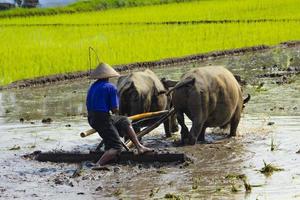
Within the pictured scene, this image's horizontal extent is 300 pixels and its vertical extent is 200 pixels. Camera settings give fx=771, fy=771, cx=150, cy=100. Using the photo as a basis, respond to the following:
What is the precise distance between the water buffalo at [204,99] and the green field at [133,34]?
8033 mm

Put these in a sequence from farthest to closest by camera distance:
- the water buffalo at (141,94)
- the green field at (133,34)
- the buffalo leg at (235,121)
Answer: the green field at (133,34)
the buffalo leg at (235,121)
the water buffalo at (141,94)

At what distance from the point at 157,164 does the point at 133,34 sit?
55.6ft

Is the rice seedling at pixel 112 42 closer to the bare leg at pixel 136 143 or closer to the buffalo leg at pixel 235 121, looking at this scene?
the buffalo leg at pixel 235 121

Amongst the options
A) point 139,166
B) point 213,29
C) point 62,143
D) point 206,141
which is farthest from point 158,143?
point 213,29

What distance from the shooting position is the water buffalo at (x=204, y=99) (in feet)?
29.3

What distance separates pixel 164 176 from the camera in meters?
7.46

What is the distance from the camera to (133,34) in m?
24.6

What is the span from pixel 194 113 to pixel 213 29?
57.8 feet

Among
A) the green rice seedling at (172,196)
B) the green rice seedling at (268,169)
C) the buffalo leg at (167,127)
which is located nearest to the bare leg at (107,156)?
the green rice seedling at (172,196)

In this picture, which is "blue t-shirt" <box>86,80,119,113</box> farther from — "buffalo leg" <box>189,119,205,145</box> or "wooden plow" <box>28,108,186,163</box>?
"buffalo leg" <box>189,119,205,145</box>

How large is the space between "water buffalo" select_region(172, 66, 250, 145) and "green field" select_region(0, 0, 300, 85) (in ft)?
26.4

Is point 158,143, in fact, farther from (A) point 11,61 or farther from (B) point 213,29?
(B) point 213,29

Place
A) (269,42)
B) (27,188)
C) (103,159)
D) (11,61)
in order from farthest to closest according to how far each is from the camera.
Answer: (269,42) → (11,61) → (103,159) → (27,188)

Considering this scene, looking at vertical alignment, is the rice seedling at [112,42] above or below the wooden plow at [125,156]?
below
